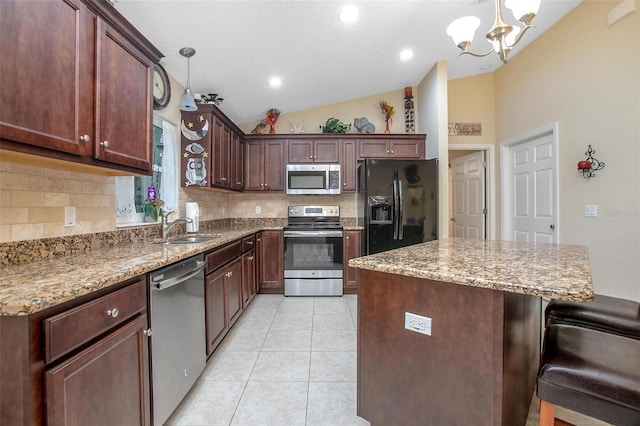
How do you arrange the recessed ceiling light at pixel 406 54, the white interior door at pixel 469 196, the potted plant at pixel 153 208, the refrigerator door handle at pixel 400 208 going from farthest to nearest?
the white interior door at pixel 469 196
the refrigerator door handle at pixel 400 208
the recessed ceiling light at pixel 406 54
the potted plant at pixel 153 208

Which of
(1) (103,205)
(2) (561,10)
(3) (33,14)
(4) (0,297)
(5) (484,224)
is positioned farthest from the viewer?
(5) (484,224)

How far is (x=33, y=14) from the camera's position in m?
1.03

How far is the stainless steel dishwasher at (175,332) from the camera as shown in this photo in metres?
1.32

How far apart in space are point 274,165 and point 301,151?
44 cm

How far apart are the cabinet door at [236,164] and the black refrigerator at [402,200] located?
1699 mm

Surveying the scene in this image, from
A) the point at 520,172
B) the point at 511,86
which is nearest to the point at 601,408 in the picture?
the point at 520,172

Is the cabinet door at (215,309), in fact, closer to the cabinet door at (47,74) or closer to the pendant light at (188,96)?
the cabinet door at (47,74)

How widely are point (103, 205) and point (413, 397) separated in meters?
2.14

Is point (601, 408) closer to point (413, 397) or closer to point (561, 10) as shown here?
point (413, 397)

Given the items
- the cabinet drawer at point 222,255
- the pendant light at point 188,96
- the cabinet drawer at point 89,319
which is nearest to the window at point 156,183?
the pendant light at point 188,96

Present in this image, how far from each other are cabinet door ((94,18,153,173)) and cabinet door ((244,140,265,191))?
7.15 ft

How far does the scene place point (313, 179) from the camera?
12.6 feet

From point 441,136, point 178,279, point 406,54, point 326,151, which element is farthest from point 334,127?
point 178,279

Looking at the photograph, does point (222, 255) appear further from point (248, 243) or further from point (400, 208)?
point (400, 208)
